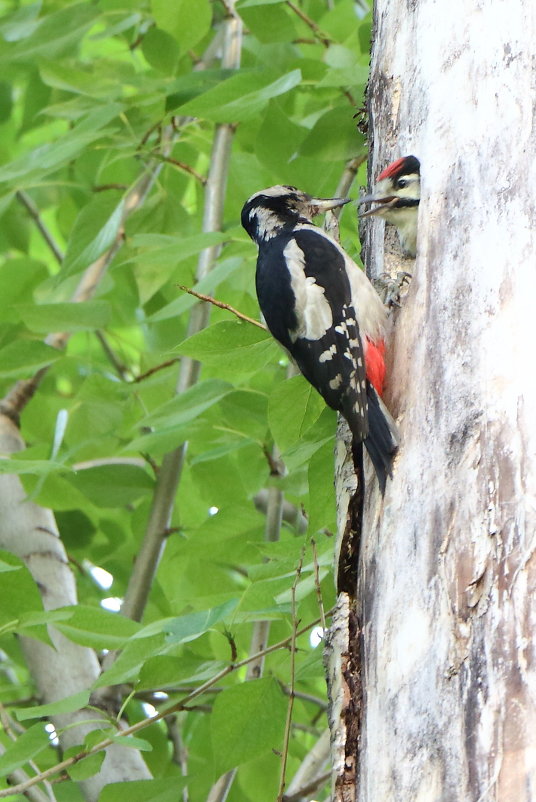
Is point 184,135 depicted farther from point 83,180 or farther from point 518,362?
point 518,362

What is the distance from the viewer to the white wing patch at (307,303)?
2.39m

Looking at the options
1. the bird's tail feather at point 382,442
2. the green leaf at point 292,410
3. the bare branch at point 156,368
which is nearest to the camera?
the bird's tail feather at point 382,442

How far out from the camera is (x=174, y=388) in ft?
11.6

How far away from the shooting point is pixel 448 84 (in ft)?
7.02

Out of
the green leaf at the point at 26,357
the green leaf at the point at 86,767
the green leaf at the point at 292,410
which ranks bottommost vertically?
the green leaf at the point at 86,767

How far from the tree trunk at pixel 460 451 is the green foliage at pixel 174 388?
0.39m

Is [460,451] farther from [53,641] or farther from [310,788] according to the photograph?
[53,641]

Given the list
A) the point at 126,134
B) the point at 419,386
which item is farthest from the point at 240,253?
the point at 419,386

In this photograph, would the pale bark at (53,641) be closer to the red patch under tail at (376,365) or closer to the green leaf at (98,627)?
→ the green leaf at (98,627)

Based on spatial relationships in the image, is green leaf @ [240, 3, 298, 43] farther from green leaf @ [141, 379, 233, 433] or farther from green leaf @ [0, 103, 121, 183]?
green leaf @ [141, 379, 233, 433]

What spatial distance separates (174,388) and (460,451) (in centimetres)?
197

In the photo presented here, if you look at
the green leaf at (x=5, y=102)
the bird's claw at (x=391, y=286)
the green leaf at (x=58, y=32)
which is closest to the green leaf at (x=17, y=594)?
the bird's claw at (x=391, y=286)

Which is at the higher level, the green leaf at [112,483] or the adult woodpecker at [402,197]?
the adult woodpecker at [402,197]

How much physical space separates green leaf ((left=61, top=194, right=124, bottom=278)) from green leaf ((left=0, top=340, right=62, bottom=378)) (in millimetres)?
248
